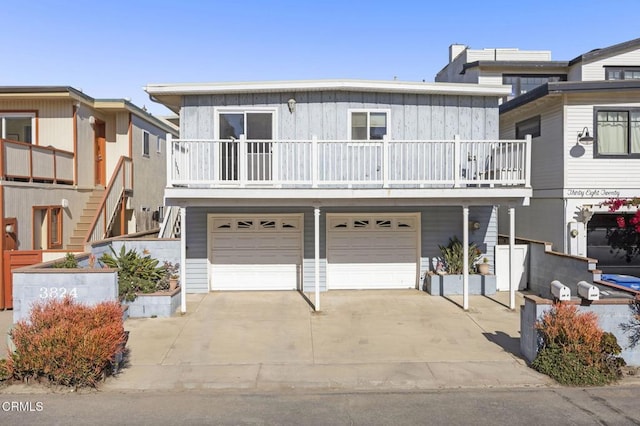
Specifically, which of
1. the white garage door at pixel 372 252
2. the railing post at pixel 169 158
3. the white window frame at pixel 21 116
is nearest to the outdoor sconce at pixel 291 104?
the white garage door at pixel 372 252

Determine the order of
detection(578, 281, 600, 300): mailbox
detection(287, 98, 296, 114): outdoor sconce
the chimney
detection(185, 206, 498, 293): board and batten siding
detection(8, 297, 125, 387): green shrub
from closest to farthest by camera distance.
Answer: detection(8, 297, 125, 387): green shrub, detection(578, 281, 600, 300): mailbox, detection(287, 98, 296, 114): outdoor sconce, detection(185, 206, 498, 293): board and batten siding, the chimney

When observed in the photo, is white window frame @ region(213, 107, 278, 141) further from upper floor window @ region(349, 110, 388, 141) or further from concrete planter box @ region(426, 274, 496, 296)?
concrete planter box @ region(426, 274, 496, 296)

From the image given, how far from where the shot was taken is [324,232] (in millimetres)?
12047

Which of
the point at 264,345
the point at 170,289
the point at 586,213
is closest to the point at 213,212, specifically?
the point at 170,289

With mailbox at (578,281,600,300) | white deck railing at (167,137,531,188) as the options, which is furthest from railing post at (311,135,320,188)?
mailbox at (578,281,600,300)

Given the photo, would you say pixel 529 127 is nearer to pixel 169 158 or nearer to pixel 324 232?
pixel 324 232

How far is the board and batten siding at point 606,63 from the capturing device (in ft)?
54.9

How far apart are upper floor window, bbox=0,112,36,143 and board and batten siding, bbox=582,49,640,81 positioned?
64.8 feet

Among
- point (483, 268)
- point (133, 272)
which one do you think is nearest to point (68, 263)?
point (133, 272)

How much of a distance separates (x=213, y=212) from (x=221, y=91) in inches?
126

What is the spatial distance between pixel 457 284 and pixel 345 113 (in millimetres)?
5373

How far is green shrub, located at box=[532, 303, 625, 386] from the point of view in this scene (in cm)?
621

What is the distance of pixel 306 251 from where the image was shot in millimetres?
11953

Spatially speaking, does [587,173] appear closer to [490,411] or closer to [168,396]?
[490,411]
